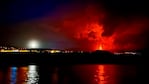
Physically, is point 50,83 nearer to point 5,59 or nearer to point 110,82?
point 110,82

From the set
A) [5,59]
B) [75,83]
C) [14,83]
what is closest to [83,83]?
[75,83]

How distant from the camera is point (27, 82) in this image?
74.0 m

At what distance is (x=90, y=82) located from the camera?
7506 cm

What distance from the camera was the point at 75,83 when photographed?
73.7 meters

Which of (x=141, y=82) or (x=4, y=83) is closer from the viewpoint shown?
(x=4, y=83)

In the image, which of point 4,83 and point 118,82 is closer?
point 4,83

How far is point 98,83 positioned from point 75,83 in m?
4.02

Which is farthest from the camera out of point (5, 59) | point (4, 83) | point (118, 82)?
point (5, 59)

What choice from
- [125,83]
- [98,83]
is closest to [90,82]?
[98,83]

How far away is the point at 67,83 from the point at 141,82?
13641mm

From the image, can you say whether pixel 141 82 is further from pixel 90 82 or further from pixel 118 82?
pixel 90 82

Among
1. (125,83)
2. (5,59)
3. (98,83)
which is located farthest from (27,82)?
(5,59)

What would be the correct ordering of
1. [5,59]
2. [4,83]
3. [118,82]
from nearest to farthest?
[4,83]
[118,82]
[5,59]

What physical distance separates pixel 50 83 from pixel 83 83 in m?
5.69
